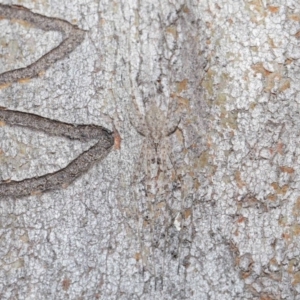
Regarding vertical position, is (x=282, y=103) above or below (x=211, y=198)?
above

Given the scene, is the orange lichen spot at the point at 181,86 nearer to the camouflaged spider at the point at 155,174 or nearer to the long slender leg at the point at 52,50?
the camouflaged spider at the point at 155,174

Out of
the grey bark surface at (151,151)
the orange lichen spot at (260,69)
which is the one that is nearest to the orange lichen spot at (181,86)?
the grey bark surface at (151,151)

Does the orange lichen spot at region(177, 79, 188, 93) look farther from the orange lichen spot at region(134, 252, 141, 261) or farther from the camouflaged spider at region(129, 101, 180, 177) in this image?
the orange lichen spot at region(134, 252, 141, 261)

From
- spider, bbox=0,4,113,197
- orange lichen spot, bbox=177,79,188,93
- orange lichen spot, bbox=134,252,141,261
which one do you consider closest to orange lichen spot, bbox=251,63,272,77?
orange lichen spot, bbox=177,79,188,93

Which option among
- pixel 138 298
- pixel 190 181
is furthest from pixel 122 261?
pixel 190 181

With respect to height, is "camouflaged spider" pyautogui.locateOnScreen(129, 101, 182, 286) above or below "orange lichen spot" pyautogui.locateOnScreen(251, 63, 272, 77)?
A: below

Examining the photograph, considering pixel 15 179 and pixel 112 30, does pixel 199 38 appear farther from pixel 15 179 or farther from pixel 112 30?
pixel 15 179

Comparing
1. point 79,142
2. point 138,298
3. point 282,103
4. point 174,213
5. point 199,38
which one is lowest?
point 138,298
